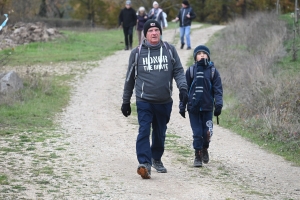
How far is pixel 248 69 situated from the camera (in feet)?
55.6

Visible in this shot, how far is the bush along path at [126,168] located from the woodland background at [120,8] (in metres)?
35.8

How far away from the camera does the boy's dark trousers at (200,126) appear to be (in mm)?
9195

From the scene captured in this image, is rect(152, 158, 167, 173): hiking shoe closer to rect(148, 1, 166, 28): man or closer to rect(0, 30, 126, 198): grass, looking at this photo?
rect(0, 30, 126, 198): grass

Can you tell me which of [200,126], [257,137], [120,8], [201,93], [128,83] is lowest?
[120,8]

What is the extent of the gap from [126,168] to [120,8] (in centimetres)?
5097

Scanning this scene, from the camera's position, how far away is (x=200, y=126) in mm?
9242

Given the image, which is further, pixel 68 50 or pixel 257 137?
pixel 68 50

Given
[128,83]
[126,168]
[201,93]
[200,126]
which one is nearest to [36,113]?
[126,168]

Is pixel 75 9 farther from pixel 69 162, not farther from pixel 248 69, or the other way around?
pixel 69 162

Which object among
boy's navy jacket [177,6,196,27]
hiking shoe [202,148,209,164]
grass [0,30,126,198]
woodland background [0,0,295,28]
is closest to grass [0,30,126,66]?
grass [0,30,126,198]

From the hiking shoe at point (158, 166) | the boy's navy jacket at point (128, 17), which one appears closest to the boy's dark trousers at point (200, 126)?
the hiking shoe at point (158, 166)

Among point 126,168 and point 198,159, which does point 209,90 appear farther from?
point 126,168

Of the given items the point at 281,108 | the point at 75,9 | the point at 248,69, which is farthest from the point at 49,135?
the point at 75,9

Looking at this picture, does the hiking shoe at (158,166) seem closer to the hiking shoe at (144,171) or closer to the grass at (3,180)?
the hiking shoe at (144,171)
